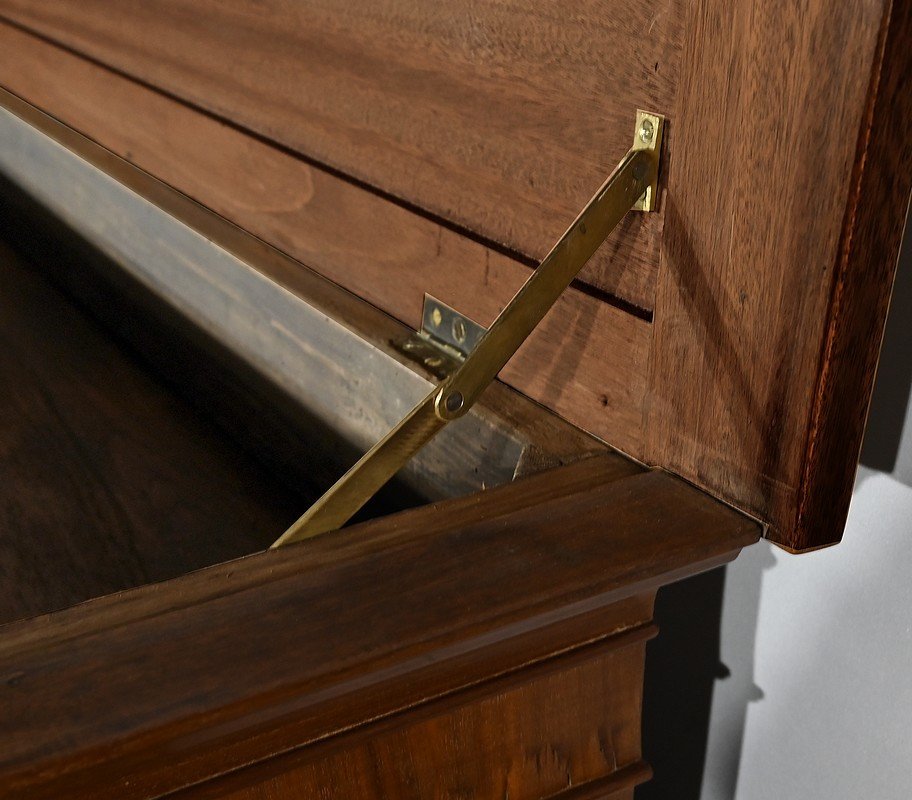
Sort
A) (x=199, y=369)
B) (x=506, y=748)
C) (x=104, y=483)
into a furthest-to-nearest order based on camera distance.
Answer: (x=199, y=369), (x=104, y=483), (x=506, y=748)

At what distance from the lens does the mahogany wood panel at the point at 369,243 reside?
2.42ft

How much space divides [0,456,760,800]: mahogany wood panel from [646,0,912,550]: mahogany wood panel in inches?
1.8

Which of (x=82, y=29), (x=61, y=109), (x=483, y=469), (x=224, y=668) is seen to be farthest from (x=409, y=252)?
(x=61, y=109)

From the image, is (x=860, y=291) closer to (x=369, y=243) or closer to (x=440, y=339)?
(x=440, y=339)

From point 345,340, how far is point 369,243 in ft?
0.32

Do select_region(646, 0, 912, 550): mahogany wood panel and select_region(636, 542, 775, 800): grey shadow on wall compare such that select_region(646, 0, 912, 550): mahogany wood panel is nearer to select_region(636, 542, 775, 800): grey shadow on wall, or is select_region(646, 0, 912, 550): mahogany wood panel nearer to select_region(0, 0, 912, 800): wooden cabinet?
A: select_region(0, 0, 912, 800): wooden cabinet

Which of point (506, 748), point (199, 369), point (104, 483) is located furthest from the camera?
point (199, 369)

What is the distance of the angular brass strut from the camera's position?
645 mm

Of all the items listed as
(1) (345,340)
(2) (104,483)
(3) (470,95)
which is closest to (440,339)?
(1) (345,340)

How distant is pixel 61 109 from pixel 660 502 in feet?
4.51

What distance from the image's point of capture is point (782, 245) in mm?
575

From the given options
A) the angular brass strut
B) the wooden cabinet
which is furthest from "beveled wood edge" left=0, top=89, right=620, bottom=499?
the angular brass strut

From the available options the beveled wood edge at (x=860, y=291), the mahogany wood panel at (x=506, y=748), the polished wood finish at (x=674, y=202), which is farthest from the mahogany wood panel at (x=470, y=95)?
the mahogany wood panel at (x=506, y=748)

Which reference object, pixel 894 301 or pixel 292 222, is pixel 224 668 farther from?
pixel 292 222
